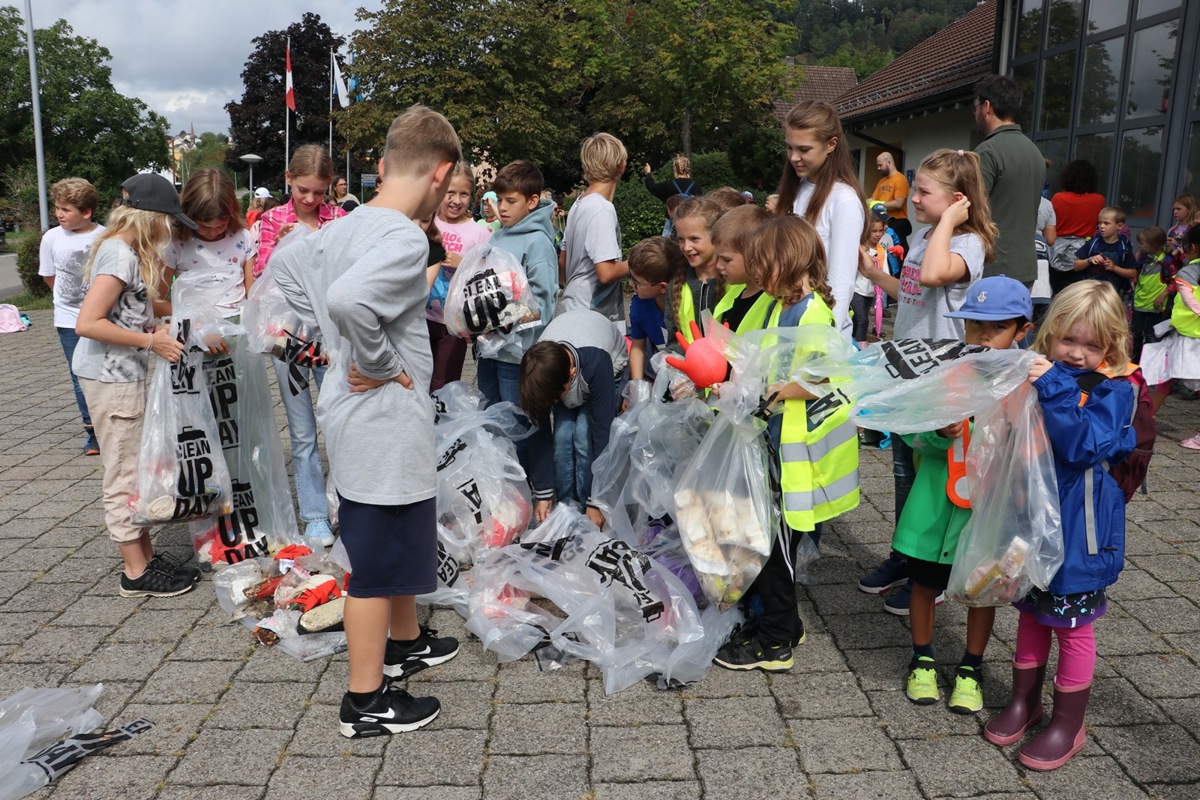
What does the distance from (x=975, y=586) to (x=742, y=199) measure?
2148mm

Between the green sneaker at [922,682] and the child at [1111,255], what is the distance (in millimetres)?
5719

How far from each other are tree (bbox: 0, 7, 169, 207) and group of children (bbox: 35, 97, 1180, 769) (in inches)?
1714

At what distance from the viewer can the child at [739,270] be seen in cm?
326

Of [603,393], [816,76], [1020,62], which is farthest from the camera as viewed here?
[816,76]

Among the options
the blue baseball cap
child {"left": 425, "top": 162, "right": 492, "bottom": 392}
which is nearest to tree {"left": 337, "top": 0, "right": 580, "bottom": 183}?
child {"left": 425, "top": 162, "right": 492, "bottom": 392}

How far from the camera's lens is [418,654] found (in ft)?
10.9

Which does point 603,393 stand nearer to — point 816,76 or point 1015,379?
point 1015,379

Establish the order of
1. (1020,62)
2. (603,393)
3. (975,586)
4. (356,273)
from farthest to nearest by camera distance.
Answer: (1020,62) → (603,393) → (975,586) → (356,273)

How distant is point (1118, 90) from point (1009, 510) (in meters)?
9.04

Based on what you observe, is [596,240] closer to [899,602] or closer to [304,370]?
[304,370]

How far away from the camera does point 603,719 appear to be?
2.97 meters

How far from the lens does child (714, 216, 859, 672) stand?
120 inches

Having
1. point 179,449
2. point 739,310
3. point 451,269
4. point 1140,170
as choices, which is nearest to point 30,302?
point 451,269

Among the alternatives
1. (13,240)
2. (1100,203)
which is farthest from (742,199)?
(13,240)
